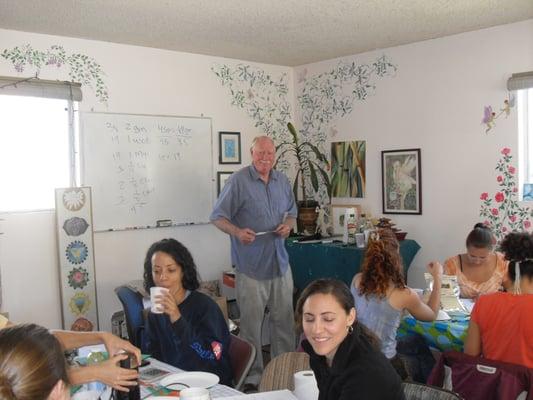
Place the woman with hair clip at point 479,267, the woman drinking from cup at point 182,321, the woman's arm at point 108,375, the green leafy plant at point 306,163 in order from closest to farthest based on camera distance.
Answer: the woman's arm at point 108,375, the woman drinking from cup at point 182,321, the woman with hair clip at point 479,267, the green leafy plant at point 306,163

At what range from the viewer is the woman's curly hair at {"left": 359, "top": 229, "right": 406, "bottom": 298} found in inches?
107

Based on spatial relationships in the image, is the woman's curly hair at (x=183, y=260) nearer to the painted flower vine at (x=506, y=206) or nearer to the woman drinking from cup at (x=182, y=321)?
the woman drinking from cup at (x=182, y=321)

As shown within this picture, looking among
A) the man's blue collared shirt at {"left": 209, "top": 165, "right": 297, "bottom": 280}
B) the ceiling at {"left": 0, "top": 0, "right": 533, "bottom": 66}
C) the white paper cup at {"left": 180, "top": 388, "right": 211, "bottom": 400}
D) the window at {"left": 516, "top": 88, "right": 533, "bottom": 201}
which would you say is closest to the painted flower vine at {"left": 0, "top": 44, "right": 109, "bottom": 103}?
the ceiling at {"left": 0, "top": 0, "right": 533, "bottom": 66}

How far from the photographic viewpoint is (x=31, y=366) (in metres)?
1.16

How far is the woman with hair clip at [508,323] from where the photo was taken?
2307 mm

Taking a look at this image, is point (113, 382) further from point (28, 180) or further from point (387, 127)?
point (387, 127)

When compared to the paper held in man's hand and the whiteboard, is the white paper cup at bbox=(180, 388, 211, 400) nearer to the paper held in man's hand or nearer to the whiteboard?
the paper held in man's hand

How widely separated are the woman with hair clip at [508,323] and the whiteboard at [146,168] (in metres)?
2.83

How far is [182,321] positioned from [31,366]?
3.96ft

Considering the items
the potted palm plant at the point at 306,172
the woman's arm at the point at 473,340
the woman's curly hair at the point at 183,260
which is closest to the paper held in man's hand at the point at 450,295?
the woman's arm at the point at 473,340

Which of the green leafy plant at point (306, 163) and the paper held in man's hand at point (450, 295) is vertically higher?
the green leafy plant at point (306, 163)

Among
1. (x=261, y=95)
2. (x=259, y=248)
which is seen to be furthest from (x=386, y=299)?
(x=261, y=95)

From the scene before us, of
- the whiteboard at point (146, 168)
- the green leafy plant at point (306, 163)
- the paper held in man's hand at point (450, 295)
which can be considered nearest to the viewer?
the paper held in man's hand at point (450, 295)

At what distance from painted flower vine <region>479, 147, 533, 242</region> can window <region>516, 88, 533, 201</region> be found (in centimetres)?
6
